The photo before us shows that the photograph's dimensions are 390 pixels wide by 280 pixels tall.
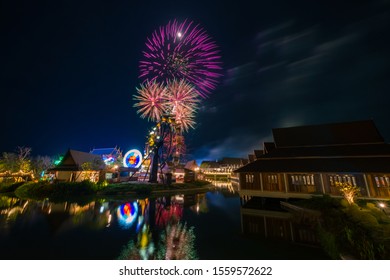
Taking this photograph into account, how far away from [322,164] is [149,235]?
17348 millimetres

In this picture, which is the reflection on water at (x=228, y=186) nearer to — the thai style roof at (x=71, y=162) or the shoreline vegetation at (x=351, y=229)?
the shoreline vegetation at (x=351, y=229)

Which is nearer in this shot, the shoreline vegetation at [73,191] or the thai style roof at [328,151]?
the thai style roof at [328,151]

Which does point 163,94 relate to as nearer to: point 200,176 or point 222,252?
point 222,252

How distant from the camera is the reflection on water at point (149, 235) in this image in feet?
23.0

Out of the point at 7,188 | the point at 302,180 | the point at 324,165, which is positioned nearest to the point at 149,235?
the point at 302,180

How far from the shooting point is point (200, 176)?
5559 cm

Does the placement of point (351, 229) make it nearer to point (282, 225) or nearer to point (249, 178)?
point (282, 225)

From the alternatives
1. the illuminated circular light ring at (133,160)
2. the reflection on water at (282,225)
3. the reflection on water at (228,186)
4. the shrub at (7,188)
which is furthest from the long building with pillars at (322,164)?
the shrub at (7,188)

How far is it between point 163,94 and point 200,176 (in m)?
35.7

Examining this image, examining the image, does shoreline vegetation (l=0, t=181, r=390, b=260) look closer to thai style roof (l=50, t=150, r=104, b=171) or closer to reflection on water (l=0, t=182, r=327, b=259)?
reflection on water (l=0, t=182, r=327, b=259)

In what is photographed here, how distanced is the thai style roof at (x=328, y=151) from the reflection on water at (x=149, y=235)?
601cm

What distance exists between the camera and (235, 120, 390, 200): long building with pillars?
1407 centimetres

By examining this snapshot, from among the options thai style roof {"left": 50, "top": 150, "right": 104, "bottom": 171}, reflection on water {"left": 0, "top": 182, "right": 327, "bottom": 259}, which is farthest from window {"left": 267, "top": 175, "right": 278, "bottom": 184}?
thai style roof {"left": 50, "top": 150, "right": 104, "bottom": 171}
